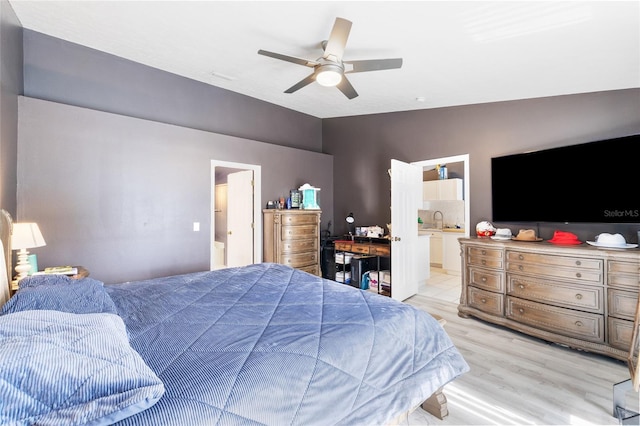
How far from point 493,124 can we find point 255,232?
369 cm

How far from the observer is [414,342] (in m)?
1.60

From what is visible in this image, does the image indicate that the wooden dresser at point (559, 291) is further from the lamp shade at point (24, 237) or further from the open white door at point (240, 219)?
the lamp shade at point (24, 237)

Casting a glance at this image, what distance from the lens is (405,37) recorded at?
8.69 ft

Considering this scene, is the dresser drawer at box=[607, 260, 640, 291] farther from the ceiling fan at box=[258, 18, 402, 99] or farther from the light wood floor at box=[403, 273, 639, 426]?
the ceiling fan at box=[258, 18, 402, 99]

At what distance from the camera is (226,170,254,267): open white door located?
4703mm

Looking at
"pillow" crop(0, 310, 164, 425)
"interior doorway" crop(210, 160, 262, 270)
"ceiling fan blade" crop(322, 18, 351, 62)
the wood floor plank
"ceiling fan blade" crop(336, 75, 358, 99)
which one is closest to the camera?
"pillow" crop(0, 310, 164, 425)

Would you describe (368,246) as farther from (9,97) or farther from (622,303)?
(9,97)

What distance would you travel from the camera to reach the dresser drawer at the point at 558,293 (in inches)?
103

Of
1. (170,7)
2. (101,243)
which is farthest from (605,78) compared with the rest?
(101,243)

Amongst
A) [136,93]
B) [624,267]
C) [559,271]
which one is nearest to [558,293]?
[559,271]

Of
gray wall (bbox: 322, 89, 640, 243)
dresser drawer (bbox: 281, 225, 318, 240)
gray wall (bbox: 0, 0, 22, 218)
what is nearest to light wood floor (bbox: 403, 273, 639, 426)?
gray wall (bbox: 322, 89, 640, 243)

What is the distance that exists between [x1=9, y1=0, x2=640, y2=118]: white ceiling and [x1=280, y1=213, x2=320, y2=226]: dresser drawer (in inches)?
77.5

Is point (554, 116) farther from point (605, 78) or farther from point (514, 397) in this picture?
point (514, 397)

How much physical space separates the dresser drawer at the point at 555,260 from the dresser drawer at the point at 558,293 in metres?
0.18
